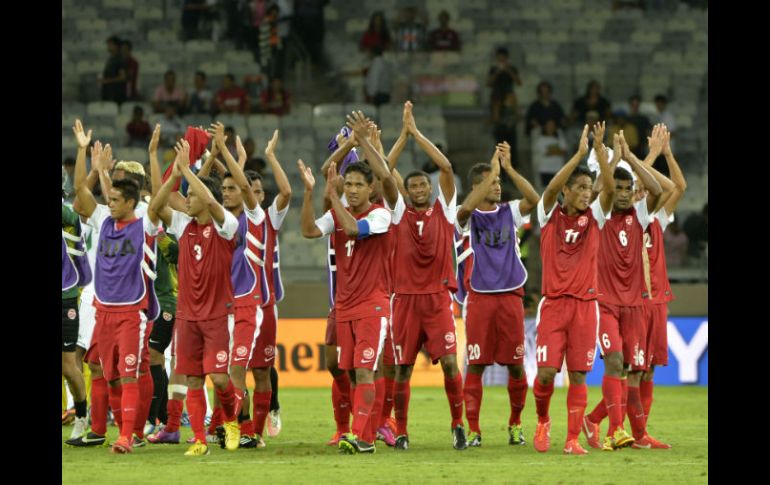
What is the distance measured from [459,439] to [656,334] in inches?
80.9

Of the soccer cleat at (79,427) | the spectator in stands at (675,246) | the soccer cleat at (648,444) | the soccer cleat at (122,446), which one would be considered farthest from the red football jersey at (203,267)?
the spectator in stands at (675,246)

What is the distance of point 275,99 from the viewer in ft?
79.9

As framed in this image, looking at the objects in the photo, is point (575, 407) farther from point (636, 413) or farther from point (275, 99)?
point (275, 99)

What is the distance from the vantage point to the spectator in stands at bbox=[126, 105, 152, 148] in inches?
902

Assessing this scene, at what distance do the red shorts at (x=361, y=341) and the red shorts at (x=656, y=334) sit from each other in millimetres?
2508

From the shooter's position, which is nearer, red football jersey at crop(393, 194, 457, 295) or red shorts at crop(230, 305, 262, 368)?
red shorts at crop(230, 305, 262, 368)

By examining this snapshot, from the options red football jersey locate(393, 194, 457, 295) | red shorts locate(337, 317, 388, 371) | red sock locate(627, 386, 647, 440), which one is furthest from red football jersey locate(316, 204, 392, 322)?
red sock locate(627, 386, 647, 440)

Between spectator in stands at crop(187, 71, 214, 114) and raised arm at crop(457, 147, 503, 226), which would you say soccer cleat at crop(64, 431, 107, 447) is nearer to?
raised arm at crop(457, 147, 503, 226)

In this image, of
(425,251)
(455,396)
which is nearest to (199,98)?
(425,251)

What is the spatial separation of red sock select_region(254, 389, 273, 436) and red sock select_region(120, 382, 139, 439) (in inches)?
45.3

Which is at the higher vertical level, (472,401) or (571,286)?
(571,286)
